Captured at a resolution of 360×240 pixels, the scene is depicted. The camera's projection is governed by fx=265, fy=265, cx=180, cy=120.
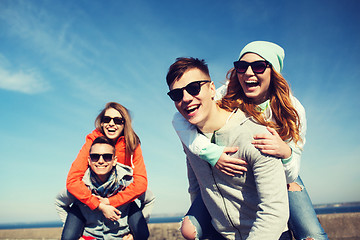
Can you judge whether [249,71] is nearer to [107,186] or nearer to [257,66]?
[257,66]

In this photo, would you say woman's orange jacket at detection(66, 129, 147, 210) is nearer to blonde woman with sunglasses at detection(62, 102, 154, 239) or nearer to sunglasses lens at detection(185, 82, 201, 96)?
blonde woman with sunglasses at detection(62, 102, 154, 239)

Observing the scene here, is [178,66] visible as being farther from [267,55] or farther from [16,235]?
[16,235]

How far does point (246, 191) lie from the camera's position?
2.44m

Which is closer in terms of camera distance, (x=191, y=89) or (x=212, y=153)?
(x=212, y=153)

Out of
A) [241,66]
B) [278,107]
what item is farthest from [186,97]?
[278,107]

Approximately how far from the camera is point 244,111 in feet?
8.64

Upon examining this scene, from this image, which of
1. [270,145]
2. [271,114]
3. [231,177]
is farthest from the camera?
[271,114]

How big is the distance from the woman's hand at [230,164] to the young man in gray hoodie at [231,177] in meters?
0.05

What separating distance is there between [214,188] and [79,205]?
2.49 meters

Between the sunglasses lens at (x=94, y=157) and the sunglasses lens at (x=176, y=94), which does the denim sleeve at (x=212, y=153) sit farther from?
the sunglasses lens at (x=94, y=157)

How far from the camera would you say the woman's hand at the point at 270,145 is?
2.17 metres

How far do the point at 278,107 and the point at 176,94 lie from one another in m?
1.08

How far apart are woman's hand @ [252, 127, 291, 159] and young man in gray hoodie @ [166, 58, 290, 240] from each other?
48 millimetres

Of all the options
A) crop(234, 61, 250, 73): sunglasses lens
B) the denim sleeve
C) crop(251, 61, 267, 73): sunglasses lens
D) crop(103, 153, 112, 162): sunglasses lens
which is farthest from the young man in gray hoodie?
crop(103, 153, 112, 162): sunglasses lens
